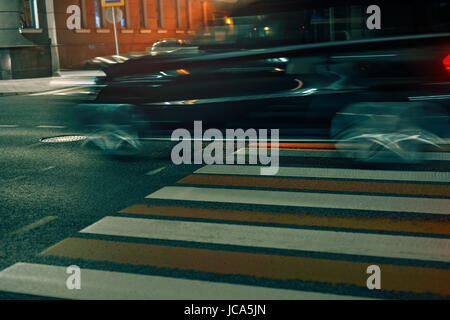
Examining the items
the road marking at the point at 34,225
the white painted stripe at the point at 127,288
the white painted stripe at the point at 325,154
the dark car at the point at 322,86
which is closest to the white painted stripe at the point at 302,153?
the white painted stripe at the point at 325,154

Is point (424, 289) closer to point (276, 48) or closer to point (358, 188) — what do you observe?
point (358, 188)

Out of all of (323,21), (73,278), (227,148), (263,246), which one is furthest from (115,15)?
(73,278)

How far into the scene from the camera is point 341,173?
21.0 ft

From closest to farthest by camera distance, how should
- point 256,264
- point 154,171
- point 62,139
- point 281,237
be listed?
1. point 256,264
2. point 281,237
3. point 154,171
4. point 62,139

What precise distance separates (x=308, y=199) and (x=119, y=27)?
28.0m

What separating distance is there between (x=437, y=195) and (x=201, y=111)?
115 inches

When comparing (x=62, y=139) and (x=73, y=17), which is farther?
(x=73, y=17)

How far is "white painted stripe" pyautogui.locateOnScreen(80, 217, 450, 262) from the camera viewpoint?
4.00 m

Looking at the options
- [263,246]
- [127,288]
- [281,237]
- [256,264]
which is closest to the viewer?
[127,288]

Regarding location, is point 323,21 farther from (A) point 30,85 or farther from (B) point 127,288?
(A) point 30,85

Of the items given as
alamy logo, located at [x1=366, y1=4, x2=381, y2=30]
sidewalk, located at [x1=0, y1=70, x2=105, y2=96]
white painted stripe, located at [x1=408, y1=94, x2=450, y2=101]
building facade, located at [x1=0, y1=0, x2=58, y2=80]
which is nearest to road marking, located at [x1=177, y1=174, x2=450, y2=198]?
white painted stripe, located at [x1=408, y1=94, x2=450, y2=101]

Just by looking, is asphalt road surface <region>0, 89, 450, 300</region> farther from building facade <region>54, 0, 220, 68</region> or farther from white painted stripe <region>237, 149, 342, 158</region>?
building facade <region>54, 0, 220, 68</region>
